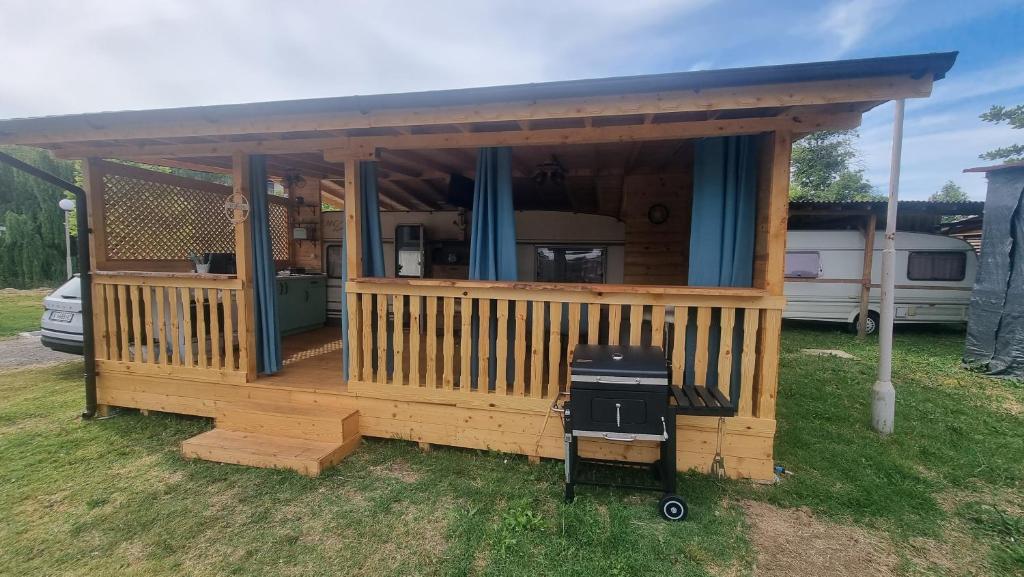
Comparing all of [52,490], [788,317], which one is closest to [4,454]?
[52,490]

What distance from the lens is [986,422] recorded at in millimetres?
4297

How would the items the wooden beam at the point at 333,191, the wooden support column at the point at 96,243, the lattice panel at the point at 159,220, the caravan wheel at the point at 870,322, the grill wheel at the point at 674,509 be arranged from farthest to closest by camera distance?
the caravan wheel at the point at 870,322 < the wooden beam at the point at 333,191 < the lattice panel at the point at 159,220 < the wooden support column at the point at 96,243 < the grill wheel at the point at 674,509

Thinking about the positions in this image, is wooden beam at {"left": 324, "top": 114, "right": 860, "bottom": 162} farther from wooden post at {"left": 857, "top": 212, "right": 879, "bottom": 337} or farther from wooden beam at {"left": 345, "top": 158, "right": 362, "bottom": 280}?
wooden post at {"left": 857, "top": 212, "right": 879, "bottom": 337}

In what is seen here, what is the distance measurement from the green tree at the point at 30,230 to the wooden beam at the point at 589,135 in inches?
744

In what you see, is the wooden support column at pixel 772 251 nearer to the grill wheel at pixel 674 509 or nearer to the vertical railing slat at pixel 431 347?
the grill wheel at pixel 674 509

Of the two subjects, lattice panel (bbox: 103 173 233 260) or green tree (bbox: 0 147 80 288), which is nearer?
lattice panel (bbox: 103 173 233 260)

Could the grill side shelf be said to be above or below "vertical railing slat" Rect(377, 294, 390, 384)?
below

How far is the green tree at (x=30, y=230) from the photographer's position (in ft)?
51.3

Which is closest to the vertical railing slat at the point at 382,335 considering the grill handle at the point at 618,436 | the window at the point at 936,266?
the grill handle at the point at 618,436

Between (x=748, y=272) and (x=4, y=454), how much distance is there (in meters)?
5.96

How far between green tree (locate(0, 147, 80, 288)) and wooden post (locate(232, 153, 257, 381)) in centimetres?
1775

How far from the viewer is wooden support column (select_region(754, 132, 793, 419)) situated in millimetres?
3008

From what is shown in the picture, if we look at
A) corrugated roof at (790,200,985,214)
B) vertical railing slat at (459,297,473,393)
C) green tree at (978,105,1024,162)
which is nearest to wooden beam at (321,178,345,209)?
vertical railing slat at (459,297,473,393)

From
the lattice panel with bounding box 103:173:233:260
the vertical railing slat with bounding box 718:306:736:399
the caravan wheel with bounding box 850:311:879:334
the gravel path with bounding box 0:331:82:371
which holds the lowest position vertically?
the gravel path with bounding box 0:331:82:371
